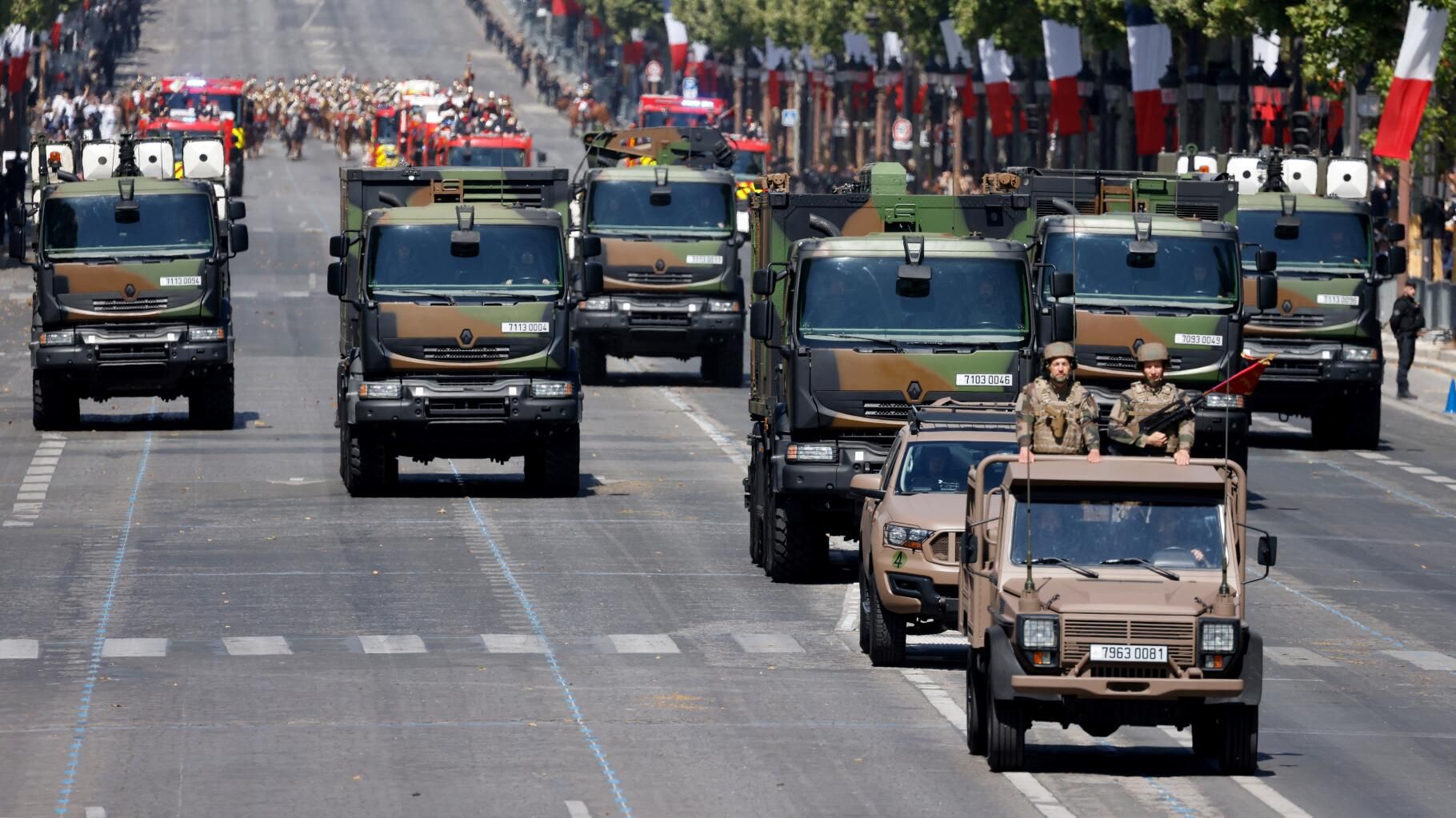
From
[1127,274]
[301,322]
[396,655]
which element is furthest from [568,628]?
[301,322]

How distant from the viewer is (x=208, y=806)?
14.8 metres

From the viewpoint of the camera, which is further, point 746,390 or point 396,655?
point 746,390

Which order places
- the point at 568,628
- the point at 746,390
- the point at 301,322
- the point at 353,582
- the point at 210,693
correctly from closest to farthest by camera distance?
1. the point at 210,693
2. the point at 568,628
3. the point at 353,582
4. the point at 746,390
5. the point at 301,322

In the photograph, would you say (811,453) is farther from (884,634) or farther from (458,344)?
(458,344)

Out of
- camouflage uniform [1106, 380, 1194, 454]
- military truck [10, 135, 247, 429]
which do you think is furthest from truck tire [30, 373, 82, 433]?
camouflage uniform [1106, 380, 1194, 454]

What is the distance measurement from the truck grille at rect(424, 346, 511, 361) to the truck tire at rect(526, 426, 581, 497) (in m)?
0.96

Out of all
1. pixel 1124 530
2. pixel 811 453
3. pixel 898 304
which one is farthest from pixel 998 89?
pixel 1124 530

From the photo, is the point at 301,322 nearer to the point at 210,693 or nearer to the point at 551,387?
the point at 551,387

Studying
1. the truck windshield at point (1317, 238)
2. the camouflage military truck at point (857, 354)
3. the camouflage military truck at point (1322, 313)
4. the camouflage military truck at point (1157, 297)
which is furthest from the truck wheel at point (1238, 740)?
the truck windshield at point (1317, 238)

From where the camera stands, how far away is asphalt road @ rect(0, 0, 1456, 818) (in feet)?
50.8

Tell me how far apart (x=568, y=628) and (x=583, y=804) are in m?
6.48

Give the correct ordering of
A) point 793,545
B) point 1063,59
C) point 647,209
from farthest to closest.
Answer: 1. point 1063,59
2. point 647,209
3. point 793,545

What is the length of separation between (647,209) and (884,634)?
21.5 meters

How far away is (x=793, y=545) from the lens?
23516 mm
